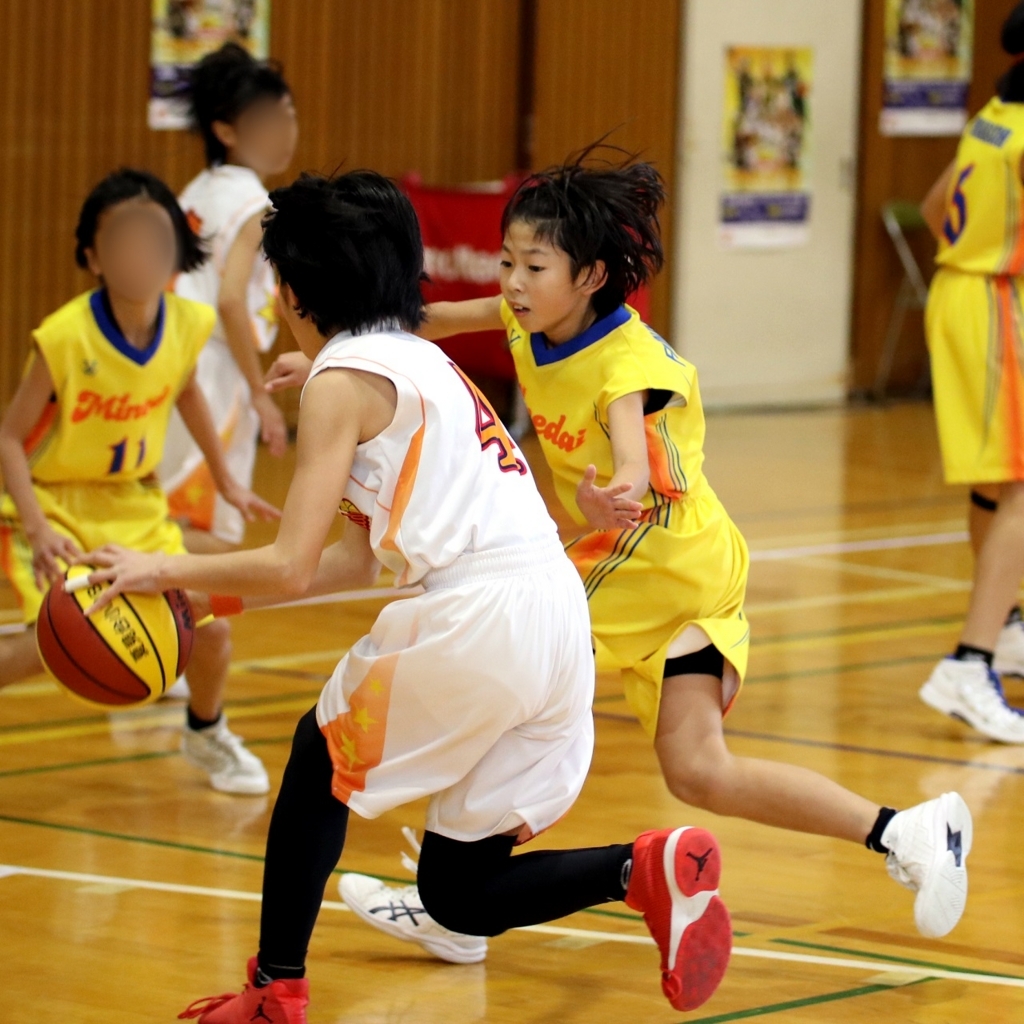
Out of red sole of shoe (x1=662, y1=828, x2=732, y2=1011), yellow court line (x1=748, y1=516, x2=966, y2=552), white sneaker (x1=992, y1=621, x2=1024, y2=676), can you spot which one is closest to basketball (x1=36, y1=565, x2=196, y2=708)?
red sole of shoe (x1=662, y1=828, x2=732, y2=1011)

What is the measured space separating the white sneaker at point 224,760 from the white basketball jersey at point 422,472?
66.1 inches

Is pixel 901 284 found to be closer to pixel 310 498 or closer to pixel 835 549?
pixel 835 549

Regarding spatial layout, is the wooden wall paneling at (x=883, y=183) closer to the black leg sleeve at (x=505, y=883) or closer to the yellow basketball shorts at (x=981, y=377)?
the yellow basketball shorts at (x=981, y=377)

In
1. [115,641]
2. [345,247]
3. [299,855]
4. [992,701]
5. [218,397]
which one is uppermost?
[345,247]

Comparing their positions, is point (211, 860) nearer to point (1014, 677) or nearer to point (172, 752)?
point (172, 752)

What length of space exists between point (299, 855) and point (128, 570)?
48 cm

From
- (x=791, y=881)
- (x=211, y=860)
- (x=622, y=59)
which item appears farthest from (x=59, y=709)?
(x=622, y=59)

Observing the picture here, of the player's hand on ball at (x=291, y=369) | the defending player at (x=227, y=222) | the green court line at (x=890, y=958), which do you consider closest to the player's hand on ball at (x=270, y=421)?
the defending player at (x=227, y=222)

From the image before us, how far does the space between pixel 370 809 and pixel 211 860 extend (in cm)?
117

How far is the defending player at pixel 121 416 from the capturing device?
441 cm

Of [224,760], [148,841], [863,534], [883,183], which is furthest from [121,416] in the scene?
[883,183]

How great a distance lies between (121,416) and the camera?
14.8ft

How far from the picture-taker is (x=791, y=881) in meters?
3.85

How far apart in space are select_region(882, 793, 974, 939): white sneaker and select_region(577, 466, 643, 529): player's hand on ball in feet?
2.35
